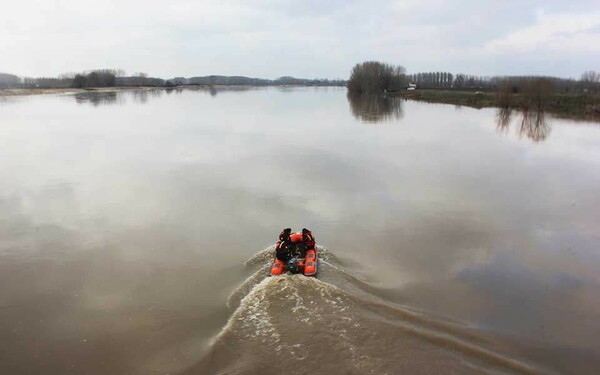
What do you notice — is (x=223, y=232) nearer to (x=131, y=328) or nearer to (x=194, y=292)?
(x=194, y=292)

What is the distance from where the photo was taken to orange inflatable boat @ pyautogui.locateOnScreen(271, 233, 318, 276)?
32.3 feet

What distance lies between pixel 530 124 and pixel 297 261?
1432 inches

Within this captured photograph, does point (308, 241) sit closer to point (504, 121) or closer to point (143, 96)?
point (504, 121)

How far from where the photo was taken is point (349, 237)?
12734mm

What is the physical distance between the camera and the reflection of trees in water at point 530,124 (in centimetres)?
3300

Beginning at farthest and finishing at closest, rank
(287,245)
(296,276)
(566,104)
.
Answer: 1. (566,104)
2. (287,245)
3. (296,276)

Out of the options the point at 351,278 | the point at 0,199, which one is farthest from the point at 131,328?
the point at 0,199

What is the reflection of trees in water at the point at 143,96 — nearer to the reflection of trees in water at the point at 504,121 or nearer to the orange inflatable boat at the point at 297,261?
the reflection of trees in water at the point at 504,121

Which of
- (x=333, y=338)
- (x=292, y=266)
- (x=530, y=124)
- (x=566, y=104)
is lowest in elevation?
(x=333, y=338)

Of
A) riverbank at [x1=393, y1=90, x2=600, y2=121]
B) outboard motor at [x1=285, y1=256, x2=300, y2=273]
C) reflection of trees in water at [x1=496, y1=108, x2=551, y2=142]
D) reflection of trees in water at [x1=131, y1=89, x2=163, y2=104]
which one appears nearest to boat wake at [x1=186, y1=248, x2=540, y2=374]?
outboard motor at [x1=285, y1=256, x2=300, y2=273]

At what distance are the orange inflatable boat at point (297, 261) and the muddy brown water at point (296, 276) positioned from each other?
1.03ft

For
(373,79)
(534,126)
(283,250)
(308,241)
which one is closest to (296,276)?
(283,250)

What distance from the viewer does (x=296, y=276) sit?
9.67 meters

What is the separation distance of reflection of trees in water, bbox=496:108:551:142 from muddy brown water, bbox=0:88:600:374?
10300mm
